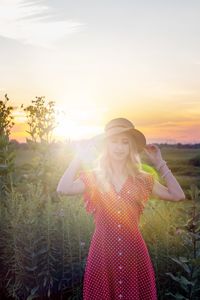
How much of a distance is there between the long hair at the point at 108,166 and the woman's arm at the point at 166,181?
5.9 inches

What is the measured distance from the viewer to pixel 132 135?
15.0ft

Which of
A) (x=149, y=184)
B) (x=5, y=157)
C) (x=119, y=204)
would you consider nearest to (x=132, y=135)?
(x=149, y=184)

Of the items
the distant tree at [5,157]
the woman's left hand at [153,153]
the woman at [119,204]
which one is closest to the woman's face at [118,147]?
the woman at [119,204]

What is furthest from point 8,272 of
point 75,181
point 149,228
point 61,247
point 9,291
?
point 75,181

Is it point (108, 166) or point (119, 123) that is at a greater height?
point (119, 123)

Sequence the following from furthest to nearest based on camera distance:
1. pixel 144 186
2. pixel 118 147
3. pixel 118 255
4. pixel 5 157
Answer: pixel 5 157 < pixel 144 186 < pixel 118 147 < pixel 118 255

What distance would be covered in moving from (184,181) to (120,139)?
15.1 m

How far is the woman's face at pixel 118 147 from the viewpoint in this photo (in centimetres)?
451

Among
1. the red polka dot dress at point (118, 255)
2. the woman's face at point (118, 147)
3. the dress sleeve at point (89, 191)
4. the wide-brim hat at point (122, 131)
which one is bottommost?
the red polka dot dress at point (118, 255)

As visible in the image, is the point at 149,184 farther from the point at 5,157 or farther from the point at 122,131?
the point at 5,157

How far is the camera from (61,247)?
21.9ft

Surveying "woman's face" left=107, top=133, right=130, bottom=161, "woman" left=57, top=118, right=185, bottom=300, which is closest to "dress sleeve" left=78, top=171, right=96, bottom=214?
"woman" left=57, top=118, right=185, bottom=300

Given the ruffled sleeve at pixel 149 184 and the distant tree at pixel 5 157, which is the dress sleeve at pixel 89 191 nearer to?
the ruffled sleeve at pixel 149 184

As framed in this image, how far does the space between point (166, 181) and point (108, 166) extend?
0.49 metres
